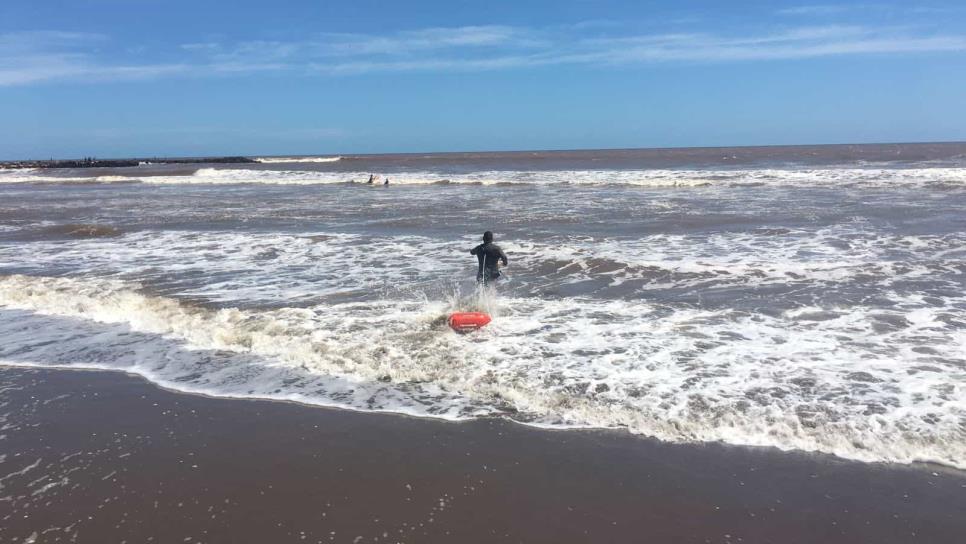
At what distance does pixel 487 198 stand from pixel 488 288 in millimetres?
21234

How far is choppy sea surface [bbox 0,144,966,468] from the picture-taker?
6117 millimetres

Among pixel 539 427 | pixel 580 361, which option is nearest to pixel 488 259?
pixel 580 361

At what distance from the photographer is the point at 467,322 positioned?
880 centimetres

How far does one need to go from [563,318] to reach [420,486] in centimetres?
517

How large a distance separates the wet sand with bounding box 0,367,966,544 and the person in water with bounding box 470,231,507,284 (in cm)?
441

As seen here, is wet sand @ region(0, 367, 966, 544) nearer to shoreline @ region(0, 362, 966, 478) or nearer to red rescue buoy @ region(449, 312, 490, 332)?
shoreline @ region(0, 362, 966, 478)

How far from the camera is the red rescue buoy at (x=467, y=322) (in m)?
8.79

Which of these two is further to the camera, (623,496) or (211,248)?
(211,248)

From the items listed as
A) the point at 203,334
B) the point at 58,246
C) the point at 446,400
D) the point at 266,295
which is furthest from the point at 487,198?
the point at 446,400

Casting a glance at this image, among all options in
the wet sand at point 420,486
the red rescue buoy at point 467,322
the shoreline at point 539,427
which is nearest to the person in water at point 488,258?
the red rescue buoy at point 467,322

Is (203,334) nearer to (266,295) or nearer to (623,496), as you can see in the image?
(266,295)

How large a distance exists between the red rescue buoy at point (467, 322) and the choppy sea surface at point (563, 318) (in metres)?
0.19

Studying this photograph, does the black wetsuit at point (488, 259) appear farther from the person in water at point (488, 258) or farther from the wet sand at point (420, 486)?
the wet sand at point (420, 486)

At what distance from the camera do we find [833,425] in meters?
5.56
